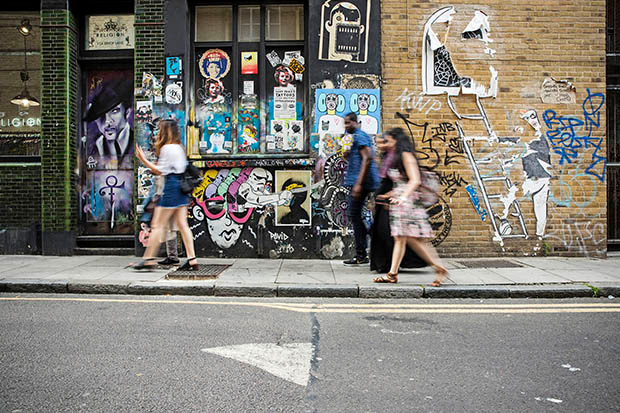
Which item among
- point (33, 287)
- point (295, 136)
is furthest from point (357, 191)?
point (33, 287)

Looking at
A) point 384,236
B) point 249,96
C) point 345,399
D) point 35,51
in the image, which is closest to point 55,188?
point 35,51

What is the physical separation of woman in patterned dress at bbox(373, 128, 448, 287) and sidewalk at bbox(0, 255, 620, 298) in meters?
0.42

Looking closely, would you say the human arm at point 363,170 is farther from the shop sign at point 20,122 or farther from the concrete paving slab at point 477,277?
the shop sign at point 20,122

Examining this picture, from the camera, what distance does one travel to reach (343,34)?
350 inches

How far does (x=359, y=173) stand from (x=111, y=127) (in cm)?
507

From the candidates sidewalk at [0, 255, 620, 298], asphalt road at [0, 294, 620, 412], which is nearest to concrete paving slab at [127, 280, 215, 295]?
sidewalk at [0, 255, 620, 298]

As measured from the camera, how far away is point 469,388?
333cm

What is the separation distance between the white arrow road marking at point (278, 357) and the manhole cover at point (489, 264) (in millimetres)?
4652

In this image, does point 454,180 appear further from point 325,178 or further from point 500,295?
point 500,295

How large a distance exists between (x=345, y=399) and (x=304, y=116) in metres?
6.75

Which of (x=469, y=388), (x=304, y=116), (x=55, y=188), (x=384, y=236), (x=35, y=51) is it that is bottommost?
(x=469, y=388)

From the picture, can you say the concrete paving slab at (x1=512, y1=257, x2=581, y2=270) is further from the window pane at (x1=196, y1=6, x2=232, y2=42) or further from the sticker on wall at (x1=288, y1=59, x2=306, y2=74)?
the window pane at (x1=196, y1=6, x2=232, y2=42)

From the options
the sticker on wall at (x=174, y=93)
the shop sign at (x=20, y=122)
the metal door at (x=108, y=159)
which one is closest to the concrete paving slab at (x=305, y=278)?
the sticker on wall at (x=174, y=93)

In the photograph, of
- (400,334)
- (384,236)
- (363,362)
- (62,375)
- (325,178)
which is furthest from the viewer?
(325,178)
